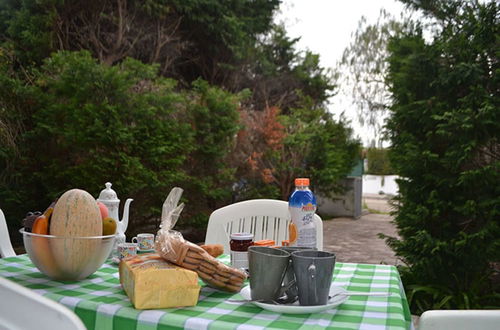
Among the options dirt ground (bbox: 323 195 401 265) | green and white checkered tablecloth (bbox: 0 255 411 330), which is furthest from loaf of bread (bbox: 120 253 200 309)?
dirt ground (bbox: 323 195 401 265)

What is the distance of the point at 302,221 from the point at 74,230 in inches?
24.8

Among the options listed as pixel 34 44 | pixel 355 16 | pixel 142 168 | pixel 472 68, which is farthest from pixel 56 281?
pixel 355 16

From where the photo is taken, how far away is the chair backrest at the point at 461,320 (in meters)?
0.85

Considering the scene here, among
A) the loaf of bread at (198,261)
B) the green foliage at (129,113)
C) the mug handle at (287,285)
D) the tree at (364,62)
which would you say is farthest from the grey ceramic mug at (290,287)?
the tree at (364,62)

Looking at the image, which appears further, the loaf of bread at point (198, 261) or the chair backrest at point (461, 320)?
the loaf of bread at point (198, 261)

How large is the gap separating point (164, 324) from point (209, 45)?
326 inches

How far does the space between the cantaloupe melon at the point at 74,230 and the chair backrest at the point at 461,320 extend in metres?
0.83

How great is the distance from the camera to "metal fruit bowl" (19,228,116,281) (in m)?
1.15

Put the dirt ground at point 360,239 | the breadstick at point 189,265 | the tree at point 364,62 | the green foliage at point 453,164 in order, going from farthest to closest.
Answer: the tree at point 364,62 → the dirt ground at point 360,239 → the green foliage at point 453,164 → the breadstick at point 189,265

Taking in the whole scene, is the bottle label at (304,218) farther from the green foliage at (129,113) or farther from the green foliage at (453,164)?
the green foliage at (129,113)

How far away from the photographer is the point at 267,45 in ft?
35.0

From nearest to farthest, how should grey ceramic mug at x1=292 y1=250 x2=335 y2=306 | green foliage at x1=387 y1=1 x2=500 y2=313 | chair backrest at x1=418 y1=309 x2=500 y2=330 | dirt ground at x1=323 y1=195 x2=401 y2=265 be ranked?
chair backrest at x1=418 y1=309 x2=500 y2=330, grey ceramic mug at x1=292 y1=250 x2=335 y2=306, green foliage at x1=387 y1=1 x2=500 y2=313, dirt ground at x1=323 y1=195 x2=401 y2=265

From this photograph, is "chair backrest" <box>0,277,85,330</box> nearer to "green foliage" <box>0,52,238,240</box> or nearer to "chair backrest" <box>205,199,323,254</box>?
"chair backrest" <box>205,199,323,254</box>

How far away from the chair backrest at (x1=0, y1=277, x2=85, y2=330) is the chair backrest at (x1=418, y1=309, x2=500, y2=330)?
66cm
